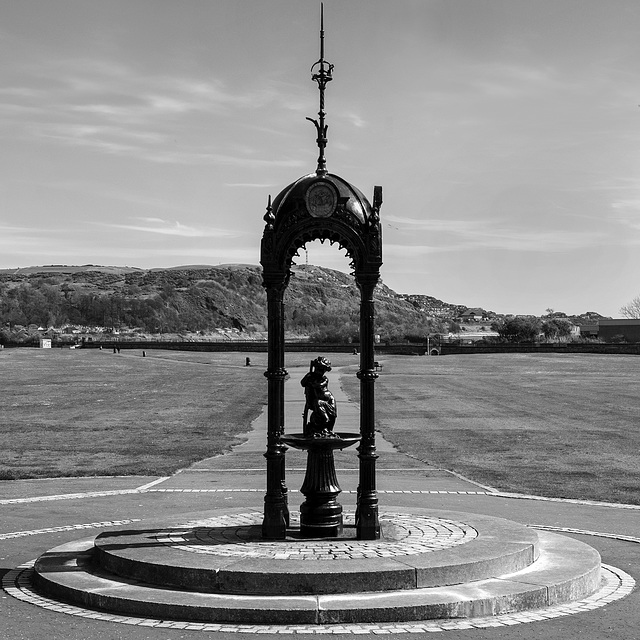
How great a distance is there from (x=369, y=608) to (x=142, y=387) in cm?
4302

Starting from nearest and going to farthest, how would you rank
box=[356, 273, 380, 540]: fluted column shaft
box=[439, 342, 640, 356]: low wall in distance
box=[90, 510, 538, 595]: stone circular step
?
box=[90, 510, 538, 595]: stone circular step < box=[356, 273, 380, 540]: fluted column shaft < box=[439, 342, 640, 356]: low wall in distance

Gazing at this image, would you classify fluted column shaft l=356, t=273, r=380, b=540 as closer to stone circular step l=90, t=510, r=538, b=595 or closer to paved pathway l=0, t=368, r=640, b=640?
stone circular step l=90, t=510, r=538, b=595

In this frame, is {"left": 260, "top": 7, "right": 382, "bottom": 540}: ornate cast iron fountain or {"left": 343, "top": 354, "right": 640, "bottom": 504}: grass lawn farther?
{"left": 343, "top": 354, "right": 640, "bottom": 504}: grass lawn

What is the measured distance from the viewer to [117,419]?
32062 mm

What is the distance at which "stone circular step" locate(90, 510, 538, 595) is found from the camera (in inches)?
367

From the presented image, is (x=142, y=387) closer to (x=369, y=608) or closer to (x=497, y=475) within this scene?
(x=497, y=475)

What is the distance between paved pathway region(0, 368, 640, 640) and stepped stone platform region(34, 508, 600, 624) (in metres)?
0.18

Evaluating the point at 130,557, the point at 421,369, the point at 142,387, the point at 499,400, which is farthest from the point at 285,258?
the point at 421,369

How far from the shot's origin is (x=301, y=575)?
9.30 m

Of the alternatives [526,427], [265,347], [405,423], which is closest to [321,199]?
[526,427]

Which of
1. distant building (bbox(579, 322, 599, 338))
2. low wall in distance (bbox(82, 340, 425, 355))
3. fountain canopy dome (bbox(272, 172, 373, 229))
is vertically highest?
distant building (bbox(579, 322, 599, 338))

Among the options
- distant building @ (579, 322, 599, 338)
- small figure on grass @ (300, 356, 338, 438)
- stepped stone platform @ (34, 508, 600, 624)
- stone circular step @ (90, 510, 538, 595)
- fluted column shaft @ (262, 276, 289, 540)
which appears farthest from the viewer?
distant building @ (579, 322, 599, 338)

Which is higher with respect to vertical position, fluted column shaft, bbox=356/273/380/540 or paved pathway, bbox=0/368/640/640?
fluted column shaft, bbox=356/273/380/540

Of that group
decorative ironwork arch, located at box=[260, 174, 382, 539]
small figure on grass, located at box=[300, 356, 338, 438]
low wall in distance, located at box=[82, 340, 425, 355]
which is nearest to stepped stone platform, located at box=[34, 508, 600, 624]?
decorative ironwork arch, located at box=[260, 174, 382, 539]
